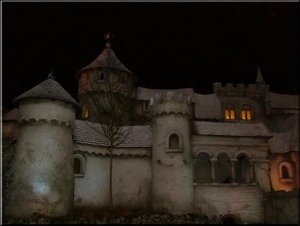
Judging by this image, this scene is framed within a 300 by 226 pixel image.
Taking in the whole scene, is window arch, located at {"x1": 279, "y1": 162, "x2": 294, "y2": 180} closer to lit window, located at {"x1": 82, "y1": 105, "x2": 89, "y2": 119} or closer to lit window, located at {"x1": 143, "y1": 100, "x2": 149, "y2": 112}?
lit window, located at {"x1": 143, "y1": 100, "x2": 149, "y2": 112}

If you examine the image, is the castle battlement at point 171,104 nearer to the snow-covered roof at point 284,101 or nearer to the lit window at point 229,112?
the lit window at point 229,112

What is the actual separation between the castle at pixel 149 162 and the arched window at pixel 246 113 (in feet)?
35.2

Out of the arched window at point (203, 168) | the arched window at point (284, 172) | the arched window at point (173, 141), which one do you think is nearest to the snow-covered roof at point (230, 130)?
the arched window at point (173, 141)

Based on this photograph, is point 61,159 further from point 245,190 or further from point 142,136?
point 245,190

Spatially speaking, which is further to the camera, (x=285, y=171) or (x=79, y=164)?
(x=285, y=171)

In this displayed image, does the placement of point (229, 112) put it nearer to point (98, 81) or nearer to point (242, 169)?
point (242, 169)

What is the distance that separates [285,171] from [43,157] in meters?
22.9

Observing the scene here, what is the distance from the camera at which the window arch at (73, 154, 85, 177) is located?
108ft

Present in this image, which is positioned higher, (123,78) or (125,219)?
(123,78)

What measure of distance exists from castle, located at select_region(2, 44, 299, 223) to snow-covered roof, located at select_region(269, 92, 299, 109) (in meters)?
13.0

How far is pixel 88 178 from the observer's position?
33.0 m

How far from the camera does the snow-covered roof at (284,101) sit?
5247 centimetres

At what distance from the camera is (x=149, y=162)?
34750 mm

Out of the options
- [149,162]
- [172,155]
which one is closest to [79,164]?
[149,162]
